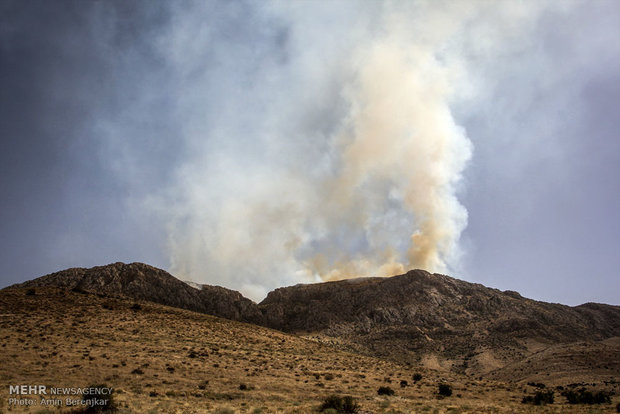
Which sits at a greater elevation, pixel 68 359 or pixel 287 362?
pixel 68 359

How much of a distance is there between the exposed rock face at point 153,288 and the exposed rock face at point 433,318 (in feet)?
40.4

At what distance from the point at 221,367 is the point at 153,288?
236 feet

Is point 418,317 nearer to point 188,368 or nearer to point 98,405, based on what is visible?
point 188,368

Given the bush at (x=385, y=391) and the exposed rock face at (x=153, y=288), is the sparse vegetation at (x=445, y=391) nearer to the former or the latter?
the bush at (x=385, y=391)

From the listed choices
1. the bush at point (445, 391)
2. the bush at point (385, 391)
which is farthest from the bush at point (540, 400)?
the bush at point (385, 391)

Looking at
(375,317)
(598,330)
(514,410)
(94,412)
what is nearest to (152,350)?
(94,412)

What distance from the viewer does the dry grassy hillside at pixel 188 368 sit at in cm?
3328

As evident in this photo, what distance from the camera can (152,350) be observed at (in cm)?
4959

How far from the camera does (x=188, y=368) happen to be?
4394cm

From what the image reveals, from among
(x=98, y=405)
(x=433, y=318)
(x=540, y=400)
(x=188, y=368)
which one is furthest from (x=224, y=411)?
(x=433, y=318)

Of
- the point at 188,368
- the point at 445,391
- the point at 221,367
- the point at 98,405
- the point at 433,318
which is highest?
the point at 98,405

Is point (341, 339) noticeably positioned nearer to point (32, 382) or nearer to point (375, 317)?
point (375, 317)

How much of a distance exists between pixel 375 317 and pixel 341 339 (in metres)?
17.7

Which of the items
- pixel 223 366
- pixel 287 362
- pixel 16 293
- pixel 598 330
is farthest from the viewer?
pixel 598 330
